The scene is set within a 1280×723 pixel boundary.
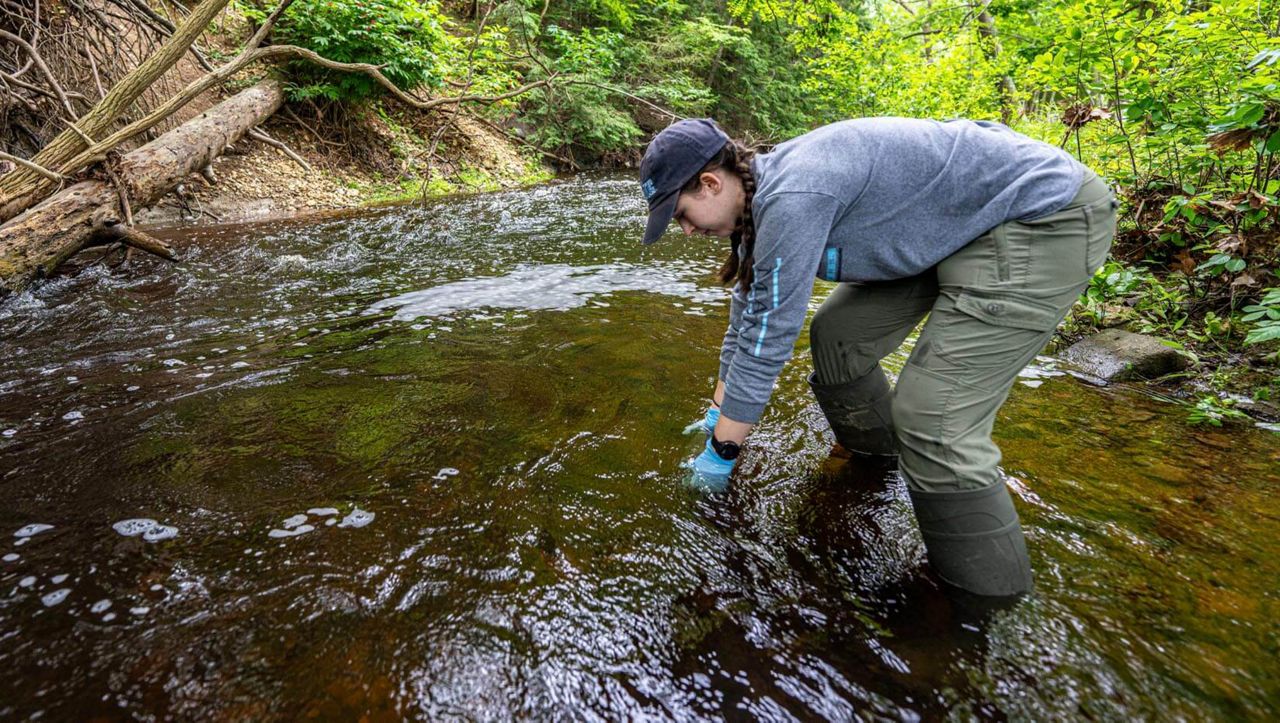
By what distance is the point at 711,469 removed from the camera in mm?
2188

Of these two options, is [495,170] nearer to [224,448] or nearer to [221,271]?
[221,271]

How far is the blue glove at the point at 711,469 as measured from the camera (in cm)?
217

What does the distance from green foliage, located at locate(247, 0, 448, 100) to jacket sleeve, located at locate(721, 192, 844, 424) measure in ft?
29.5

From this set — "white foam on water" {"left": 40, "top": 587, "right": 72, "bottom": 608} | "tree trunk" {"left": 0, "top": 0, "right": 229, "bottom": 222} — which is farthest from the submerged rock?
"tree trunk" {"left": 0, "top": 0, "right": 229, "bottom": 222}

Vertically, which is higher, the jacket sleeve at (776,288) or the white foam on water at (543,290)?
the jacket sleeve at (776,288)

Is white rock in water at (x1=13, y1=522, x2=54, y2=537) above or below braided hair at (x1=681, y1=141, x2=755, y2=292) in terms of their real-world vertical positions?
below

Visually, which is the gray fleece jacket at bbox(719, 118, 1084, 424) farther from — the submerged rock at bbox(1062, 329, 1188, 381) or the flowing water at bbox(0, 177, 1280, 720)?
the submerged rock at bbox(1062, 329, 1188, 381)

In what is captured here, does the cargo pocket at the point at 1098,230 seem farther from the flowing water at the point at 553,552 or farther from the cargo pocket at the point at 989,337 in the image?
the flowing water at the point at 553,552

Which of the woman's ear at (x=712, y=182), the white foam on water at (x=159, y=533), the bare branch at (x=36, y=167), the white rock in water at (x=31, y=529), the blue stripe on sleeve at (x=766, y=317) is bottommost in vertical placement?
the white rock in water at (x=31, y=529)

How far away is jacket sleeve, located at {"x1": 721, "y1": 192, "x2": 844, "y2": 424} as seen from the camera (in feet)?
5.49

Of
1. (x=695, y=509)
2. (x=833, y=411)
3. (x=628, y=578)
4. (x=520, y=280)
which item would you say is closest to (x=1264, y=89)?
(x=833, y=411)

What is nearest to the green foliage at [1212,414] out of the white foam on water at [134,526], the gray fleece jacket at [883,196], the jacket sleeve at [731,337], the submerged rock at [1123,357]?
the submerged rock at [1123,357]

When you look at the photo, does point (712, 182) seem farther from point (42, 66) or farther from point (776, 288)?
point (42, 66)

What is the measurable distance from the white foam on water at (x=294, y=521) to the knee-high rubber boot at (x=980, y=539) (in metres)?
2.10
